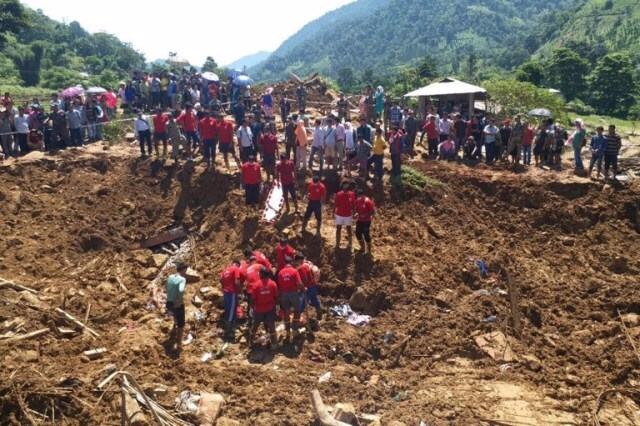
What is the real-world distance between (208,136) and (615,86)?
42978mm

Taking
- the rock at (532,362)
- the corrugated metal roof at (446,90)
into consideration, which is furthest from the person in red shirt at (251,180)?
the corrugated metal roof at (446,90)

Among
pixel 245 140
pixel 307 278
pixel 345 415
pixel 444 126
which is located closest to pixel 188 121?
pixel 245 140

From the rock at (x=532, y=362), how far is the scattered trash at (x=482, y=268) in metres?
3.12

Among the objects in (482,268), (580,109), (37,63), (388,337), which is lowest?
(388,337)

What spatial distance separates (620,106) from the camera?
4656 centimetres

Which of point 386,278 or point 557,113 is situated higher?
point 557,113

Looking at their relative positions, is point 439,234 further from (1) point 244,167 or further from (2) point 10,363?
(2) point 10,363

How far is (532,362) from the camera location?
10.3 m

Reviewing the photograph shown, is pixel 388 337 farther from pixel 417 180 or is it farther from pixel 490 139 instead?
pixel 490 139

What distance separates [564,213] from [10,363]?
46.1ft

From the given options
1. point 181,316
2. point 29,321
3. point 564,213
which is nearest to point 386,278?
point 181,316

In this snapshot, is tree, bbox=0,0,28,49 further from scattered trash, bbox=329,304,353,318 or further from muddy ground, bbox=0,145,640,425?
scattered trash, bbox=329,304,353,318

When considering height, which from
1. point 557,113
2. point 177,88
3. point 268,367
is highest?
point 177,88

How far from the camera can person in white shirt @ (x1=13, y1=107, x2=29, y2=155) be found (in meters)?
17.4
